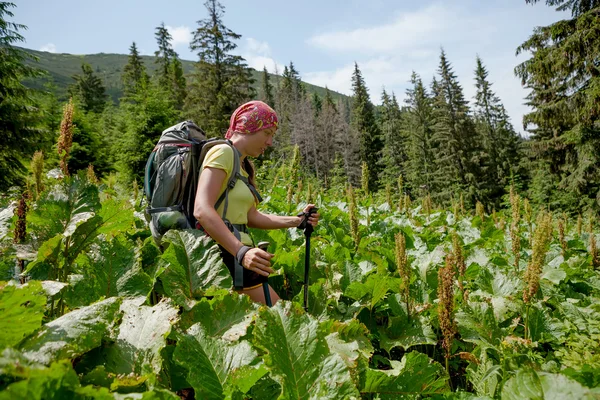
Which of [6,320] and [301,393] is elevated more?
[6,320]

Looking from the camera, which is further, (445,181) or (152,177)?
(445,181)

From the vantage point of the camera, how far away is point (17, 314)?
2.77 feet

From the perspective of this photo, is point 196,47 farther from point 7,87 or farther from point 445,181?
point 445,181

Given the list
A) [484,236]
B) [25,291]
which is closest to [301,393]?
[25,291]

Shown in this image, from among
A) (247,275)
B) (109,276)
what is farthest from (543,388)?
(247,275)

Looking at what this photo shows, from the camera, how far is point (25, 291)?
85 centimetres

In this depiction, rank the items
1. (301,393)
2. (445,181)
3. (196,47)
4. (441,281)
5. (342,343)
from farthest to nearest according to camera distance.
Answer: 1. (445,181)
2. (196,47)
3. (441,281)
4. (342,343)
5. (301,393)

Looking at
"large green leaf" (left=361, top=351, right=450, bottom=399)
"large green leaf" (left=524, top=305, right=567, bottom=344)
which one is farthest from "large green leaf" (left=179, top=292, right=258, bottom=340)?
"large green leaf" (left=524, top=305, right=567, bottom=344)

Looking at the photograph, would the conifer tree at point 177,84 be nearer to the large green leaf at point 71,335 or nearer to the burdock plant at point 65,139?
the burdock plant at point 65,139

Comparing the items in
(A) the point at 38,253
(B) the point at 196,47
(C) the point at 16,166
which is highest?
(B) the point at 196,47

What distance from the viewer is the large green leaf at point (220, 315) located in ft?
4.60

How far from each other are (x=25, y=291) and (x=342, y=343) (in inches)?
41.7

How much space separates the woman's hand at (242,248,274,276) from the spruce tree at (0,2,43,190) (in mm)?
19868

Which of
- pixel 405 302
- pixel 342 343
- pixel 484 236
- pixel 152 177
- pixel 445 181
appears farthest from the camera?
pixel 445 181
